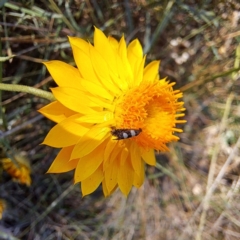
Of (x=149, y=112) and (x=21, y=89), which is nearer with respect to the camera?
(x=21, y=89)

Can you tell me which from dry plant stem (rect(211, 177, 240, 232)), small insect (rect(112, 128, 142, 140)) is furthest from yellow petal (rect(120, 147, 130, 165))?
dry plant stem (rect(211, 177, 240, 232))

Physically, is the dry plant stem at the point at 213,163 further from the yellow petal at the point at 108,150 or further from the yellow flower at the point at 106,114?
the yellow petal at the point at 108,150

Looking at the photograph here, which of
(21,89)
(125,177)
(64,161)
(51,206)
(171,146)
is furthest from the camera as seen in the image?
(171,146)

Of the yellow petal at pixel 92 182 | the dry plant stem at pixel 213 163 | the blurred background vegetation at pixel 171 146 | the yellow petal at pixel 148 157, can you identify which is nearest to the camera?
the yellow petal at pixel 92 182

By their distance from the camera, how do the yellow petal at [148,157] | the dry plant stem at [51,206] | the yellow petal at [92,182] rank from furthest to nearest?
the dry plant stem at [51,206], the yellow petal at [148,157], the yellow petal at [92,182]

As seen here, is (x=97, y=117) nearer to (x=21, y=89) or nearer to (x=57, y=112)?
(x=57, y=112)

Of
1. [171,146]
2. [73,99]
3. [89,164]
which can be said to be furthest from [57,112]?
[171,146]

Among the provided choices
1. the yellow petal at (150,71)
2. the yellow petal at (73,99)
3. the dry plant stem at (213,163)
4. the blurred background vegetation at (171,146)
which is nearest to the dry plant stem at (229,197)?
the blurred background vegetation at (171,146)
